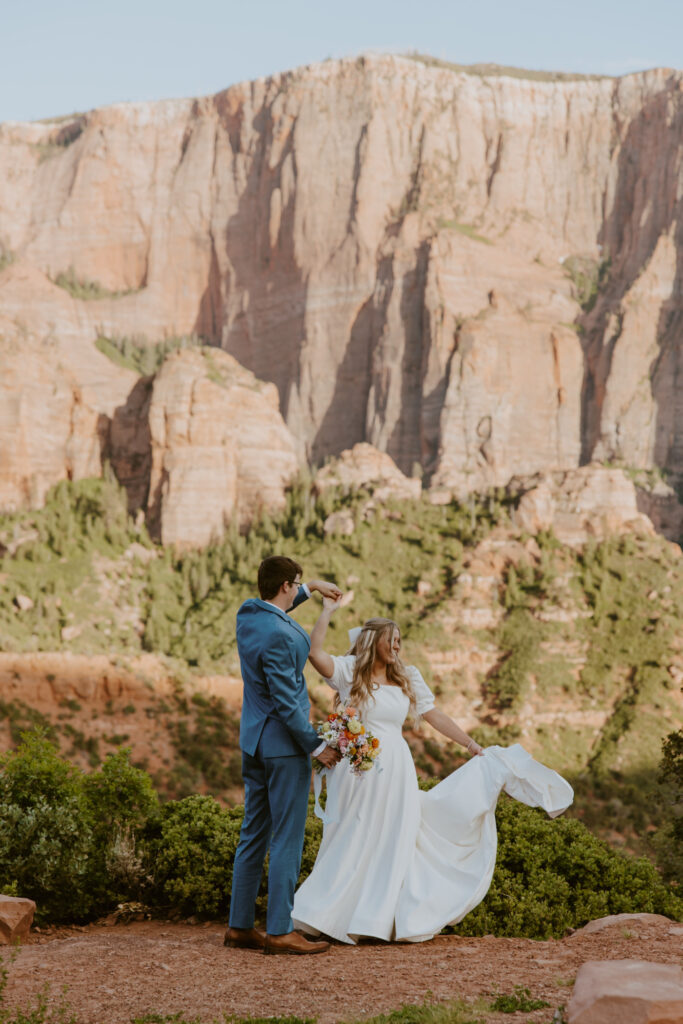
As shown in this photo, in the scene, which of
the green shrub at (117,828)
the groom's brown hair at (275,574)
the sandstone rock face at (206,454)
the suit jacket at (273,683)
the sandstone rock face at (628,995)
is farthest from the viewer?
the sandstone rock face at (206,454)

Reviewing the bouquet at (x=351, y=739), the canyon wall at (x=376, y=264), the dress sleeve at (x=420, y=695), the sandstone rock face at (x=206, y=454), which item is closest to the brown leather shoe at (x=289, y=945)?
the bouquet at (x=351, y=739)

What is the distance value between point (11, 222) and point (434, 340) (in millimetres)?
42352

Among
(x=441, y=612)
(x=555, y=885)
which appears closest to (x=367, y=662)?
(x=555, y=885)

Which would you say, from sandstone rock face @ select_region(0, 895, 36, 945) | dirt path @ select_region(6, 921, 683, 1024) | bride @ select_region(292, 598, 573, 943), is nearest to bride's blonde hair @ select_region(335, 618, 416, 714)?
bride @ select_region(292, 598, 573, 943)

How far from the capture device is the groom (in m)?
6.41

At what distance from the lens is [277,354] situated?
266 feet

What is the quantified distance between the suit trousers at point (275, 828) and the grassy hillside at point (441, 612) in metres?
27.3

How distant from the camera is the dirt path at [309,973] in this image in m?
5.39

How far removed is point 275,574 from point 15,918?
11.7ft

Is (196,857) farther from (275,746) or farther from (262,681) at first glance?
(262,681)

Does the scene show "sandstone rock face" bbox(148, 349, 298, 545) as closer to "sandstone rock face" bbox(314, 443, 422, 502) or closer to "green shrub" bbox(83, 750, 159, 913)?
"sandstone rock face" bbox(314, 443, 422, 502)

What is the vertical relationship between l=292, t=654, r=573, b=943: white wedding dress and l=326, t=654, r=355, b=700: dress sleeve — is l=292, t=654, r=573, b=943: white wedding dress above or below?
below

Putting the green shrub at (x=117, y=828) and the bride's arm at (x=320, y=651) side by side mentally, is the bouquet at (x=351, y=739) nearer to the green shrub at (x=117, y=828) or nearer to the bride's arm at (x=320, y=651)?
the bride's arm at (x=320, y=651)

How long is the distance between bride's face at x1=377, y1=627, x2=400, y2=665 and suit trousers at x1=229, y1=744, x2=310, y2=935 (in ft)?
2.88
